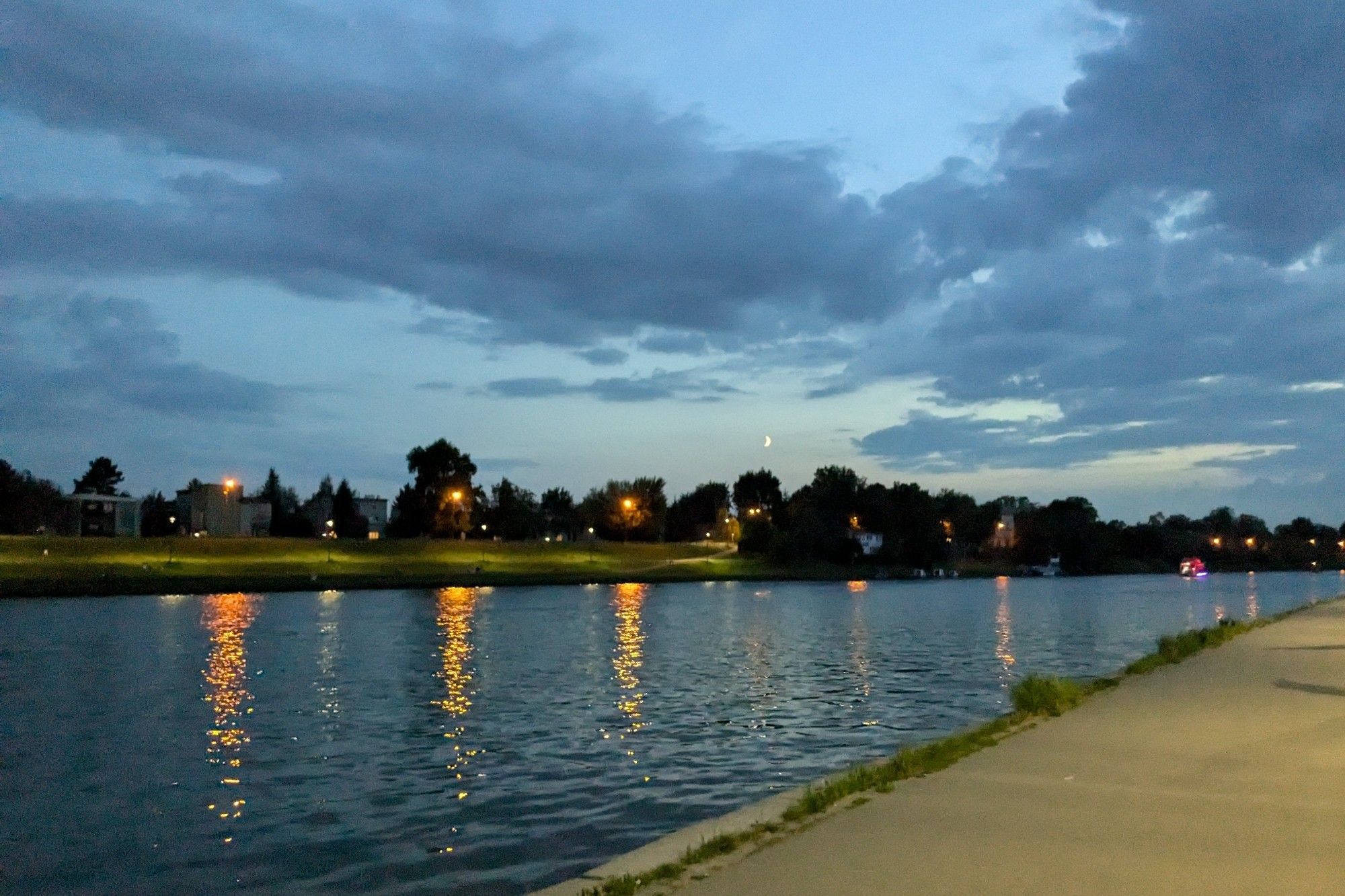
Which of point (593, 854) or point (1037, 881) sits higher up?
point (1037, 881)

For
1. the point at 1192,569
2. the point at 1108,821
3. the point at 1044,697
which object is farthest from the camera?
the point at 1192,569

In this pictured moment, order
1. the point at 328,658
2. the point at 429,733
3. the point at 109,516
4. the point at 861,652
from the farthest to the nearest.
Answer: the point at 109,516 < the point at 861,652 < the point at 328,658 < the point at 429,733

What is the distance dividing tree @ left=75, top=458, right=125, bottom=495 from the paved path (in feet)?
660

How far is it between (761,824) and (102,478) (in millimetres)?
206508

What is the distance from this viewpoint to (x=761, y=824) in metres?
11.2

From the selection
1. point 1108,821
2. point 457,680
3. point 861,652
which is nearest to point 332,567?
point 861,652

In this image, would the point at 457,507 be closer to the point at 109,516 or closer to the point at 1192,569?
the point at 109,516

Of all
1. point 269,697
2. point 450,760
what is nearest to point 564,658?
point 269,697

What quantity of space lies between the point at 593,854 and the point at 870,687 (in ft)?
55.4

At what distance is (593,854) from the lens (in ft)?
41.2

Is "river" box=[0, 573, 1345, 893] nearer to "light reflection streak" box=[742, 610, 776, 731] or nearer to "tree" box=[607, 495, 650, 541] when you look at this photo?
"light reflection streak" box=[742, 610, 776, 731]

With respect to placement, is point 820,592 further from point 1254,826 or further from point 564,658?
point 1254,826

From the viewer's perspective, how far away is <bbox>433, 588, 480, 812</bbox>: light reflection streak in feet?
60.5

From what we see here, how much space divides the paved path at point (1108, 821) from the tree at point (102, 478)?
20132 cm
